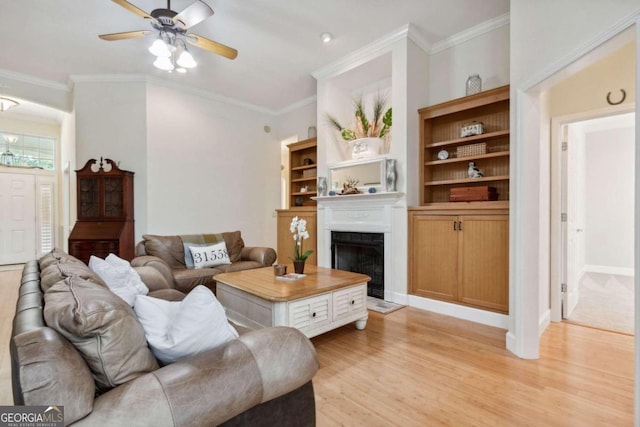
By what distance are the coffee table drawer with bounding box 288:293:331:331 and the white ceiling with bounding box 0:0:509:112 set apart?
279 centimetres

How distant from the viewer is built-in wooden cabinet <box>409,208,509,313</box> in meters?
3.04

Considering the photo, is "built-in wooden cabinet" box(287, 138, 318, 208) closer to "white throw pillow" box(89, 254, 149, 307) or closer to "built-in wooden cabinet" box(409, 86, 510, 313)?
"built-in wooden cabinet" box(409, 86, 510, 313)

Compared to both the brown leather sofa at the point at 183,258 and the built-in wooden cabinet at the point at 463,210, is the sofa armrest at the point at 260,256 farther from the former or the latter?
the built-in wooden cabinet at the point at 463,210

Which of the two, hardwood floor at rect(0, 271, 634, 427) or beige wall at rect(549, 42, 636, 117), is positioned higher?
beige wall at rect(549, 42, 636, 117)

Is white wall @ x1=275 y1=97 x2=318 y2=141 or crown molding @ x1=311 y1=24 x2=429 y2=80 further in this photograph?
white wall @ x1=275 y1=97 x2=318 y2=141

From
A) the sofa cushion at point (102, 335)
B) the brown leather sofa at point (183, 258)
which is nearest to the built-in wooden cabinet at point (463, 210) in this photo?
the brown leather sofa at point (183, 258)

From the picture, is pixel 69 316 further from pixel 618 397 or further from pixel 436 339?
pixel 618 397

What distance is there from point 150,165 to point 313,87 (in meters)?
2.80

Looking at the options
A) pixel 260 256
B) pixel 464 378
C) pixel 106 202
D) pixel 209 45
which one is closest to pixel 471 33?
pixel 209 45

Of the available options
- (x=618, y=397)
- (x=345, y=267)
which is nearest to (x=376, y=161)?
(x=345, y=267)

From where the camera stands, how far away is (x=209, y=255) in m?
4.02

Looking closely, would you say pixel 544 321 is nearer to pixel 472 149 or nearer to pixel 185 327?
pixel 472 149
